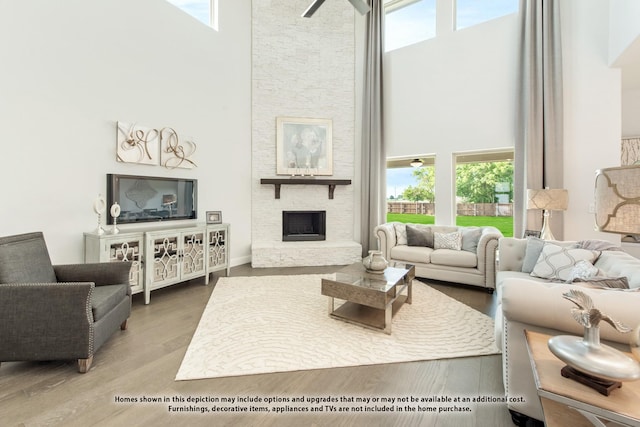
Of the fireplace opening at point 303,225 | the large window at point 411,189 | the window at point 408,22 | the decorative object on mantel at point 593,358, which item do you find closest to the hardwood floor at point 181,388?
the decorative object on mantel at point 593,358

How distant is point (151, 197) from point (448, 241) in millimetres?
4507

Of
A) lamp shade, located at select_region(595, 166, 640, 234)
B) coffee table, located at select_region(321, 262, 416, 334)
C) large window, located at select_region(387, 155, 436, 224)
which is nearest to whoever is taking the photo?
lamp shade, located at select_region(595, 166, 640, 234)

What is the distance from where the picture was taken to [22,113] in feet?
9.04

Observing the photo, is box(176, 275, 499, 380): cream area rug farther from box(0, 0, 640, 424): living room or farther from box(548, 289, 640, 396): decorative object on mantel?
box(548, 289, 640, 396): decorative object on mantel

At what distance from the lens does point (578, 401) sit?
3.19ft

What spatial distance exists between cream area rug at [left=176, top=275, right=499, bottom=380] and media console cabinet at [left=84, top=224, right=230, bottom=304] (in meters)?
0.69

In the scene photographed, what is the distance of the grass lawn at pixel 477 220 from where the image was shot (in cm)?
469

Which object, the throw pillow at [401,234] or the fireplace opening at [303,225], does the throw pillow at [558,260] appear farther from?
the fireplace opening at [303,225]

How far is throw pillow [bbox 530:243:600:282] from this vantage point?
257cm

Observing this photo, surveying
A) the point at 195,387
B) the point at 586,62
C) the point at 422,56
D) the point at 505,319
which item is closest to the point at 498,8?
the point at 422,56

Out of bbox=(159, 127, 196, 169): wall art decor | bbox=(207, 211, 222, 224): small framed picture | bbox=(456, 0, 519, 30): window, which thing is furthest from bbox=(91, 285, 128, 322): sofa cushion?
bbox=(456, 0, 519, 30): window

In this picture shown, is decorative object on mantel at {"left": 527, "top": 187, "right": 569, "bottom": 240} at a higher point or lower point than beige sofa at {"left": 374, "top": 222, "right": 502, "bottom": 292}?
higher

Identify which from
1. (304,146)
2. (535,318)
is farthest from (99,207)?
(535,318)

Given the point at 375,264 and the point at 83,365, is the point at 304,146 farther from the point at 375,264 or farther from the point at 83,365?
the point at 83,365
